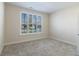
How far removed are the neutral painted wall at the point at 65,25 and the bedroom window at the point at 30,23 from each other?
776 millimetres

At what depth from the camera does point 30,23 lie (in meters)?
4.21

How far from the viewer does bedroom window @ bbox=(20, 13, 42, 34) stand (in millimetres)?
3920

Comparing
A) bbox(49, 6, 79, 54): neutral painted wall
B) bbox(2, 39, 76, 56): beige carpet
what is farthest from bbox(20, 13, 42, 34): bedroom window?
bbox(2, 39, 76, 56): beige carpet

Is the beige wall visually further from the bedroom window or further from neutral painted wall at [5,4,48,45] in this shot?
neutral painted wall at [5,4,48,45]

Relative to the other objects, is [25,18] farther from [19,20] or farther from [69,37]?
[69,37]

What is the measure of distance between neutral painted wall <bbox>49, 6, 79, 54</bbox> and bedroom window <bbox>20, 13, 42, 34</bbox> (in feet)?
2.55

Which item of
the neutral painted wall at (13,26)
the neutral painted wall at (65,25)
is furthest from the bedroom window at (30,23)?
the neutral painted wall at (65,25)

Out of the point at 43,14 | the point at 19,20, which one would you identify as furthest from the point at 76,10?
the point at 19,20

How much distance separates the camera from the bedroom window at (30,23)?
12.9 feet

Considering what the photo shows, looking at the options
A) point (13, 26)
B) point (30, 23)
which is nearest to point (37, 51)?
point (13, 26)

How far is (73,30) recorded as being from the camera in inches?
141

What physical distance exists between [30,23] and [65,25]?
170cm

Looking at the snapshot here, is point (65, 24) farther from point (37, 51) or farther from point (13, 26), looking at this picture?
point (13, 26)

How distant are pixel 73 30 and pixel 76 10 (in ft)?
2.75
